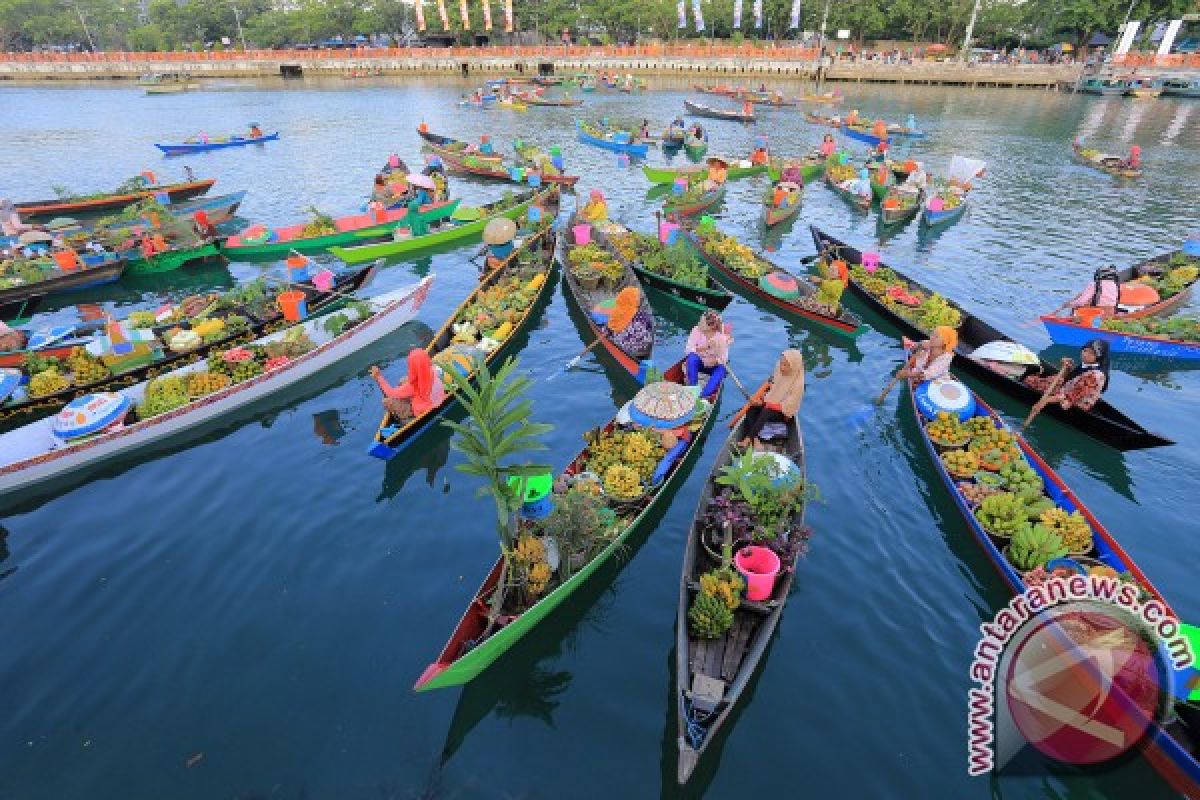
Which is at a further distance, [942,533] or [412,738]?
[942,533]

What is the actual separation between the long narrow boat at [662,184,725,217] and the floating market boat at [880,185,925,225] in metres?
8.18

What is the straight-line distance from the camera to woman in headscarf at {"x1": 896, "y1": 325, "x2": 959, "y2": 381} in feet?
45.1

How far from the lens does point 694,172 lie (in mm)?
33375

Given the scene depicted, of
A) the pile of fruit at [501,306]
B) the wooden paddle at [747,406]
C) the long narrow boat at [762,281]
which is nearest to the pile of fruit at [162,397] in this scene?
the pile of fruit at [501,306]

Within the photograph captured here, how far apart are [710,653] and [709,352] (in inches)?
293

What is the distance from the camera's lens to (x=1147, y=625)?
443cm

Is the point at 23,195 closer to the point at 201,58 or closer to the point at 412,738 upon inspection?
the point at 412,738

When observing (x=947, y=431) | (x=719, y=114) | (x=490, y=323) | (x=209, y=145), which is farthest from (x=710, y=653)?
(x=719, y=114)

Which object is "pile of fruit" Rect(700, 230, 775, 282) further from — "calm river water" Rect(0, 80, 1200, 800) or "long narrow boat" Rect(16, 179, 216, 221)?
"long narrow boat" Rect(16, 179, 216, 221)

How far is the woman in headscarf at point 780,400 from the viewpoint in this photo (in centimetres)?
1205

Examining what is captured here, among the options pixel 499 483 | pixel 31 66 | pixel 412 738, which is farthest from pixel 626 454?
pixel 31 66

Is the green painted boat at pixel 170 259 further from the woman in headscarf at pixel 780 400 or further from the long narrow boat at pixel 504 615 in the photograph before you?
the woman in headscarf at pixel 780 400

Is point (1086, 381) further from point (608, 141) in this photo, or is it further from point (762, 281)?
point (608, 141)

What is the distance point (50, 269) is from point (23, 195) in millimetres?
19794
